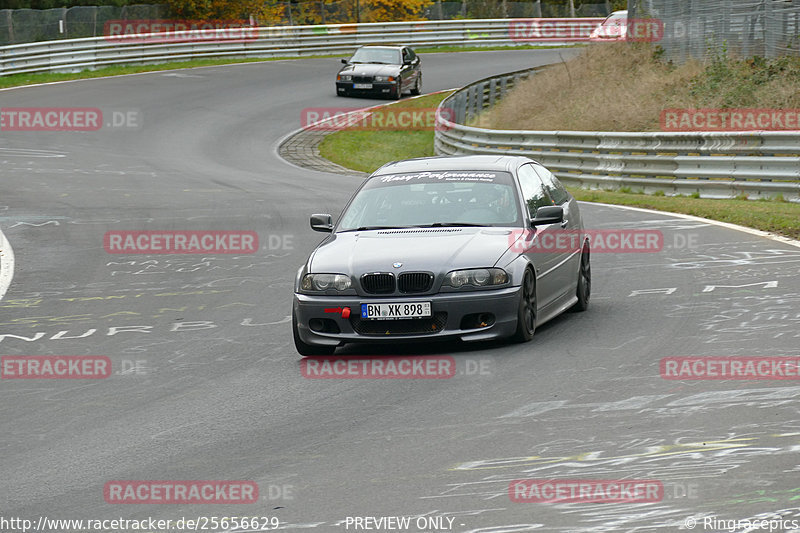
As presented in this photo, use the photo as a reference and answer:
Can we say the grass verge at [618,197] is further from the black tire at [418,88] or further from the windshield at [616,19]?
the windshield at [616,19]

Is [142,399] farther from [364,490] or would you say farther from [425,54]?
[425,54]

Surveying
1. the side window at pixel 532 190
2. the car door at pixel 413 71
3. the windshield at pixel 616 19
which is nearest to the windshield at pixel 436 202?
the side window at pixel 532 190

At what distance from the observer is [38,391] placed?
885cm

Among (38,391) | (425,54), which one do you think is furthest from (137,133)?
(38,391)

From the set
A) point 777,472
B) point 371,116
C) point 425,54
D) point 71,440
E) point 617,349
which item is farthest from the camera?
point 425,54

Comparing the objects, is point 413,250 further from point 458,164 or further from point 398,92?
point 398,92

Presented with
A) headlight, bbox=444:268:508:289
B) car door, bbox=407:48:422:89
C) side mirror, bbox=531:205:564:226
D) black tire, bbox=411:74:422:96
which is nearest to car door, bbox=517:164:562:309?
side mirror, bbox=531:205:564:226

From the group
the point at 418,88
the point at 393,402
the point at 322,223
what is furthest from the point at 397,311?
the point at 418,88

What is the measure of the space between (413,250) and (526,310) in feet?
3.22

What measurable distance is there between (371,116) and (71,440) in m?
29.0

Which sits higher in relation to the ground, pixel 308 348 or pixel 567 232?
pixel 567 232

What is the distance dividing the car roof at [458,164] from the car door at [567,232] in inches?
14.7

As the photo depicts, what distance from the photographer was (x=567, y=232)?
11.3 m

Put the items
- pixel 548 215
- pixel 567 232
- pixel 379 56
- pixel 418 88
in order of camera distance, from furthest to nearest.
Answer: pixel 418 88 < pixel 379 56 < pixel 567 232 < pixel 548 215
